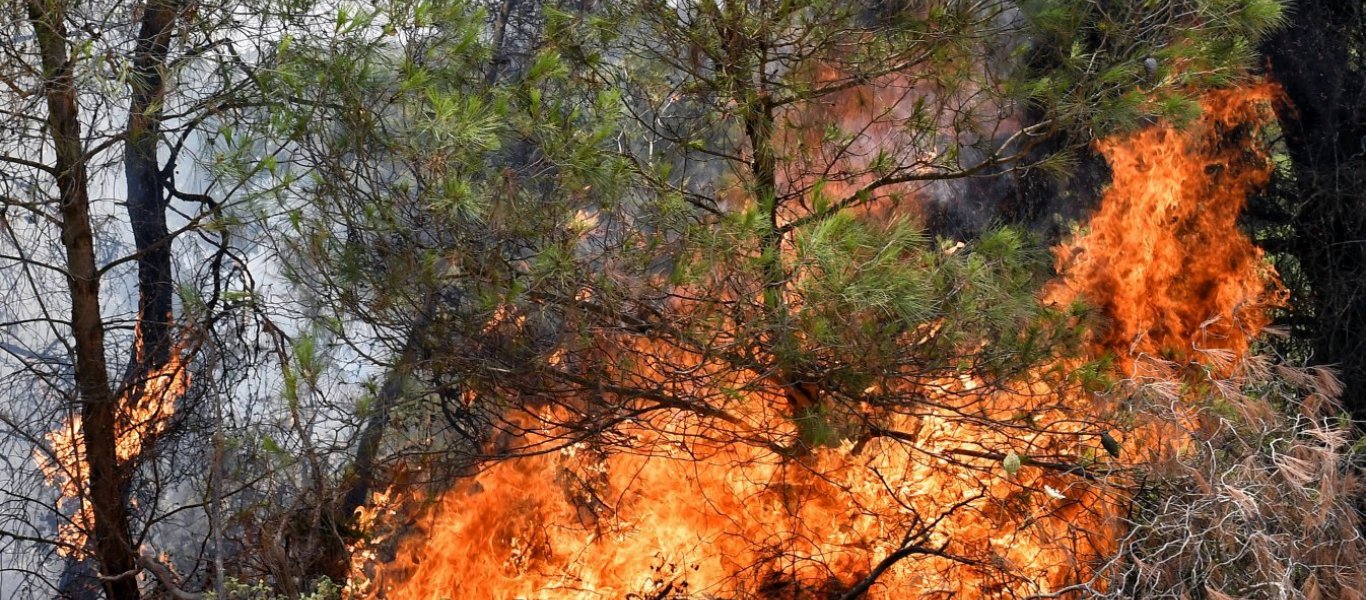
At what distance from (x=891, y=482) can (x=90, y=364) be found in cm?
283

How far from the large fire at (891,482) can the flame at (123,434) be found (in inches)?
33.9

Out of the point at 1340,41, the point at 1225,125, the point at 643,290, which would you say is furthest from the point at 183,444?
the point at 1340,41

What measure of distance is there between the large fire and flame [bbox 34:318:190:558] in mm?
861

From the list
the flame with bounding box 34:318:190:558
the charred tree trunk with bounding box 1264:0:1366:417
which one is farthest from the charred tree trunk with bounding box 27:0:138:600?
the charred tree trunk with bounding box 1264:0:1366:417

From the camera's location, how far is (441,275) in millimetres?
4137

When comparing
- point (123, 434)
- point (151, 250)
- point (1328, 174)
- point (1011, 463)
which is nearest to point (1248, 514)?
point (1011, 463)

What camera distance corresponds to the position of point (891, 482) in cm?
491

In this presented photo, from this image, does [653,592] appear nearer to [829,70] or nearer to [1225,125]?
[829,70]

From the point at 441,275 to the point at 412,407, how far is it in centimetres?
90

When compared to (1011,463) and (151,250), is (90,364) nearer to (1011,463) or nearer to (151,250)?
(151,250)

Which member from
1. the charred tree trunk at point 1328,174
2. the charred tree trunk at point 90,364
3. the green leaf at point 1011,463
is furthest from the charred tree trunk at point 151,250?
the charred tree trunk at point 1328,174

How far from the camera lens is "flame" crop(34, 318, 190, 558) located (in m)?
4.55

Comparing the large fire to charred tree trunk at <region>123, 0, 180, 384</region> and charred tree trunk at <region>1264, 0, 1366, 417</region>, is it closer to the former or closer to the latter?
charred tree trunk at <region>1264, 0, 1366, 417</region>

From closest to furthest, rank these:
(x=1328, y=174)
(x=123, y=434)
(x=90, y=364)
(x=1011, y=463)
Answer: (x=1011, y=463), (x=90, y=364), (x=123, y=434), (x=1328, y=174)
